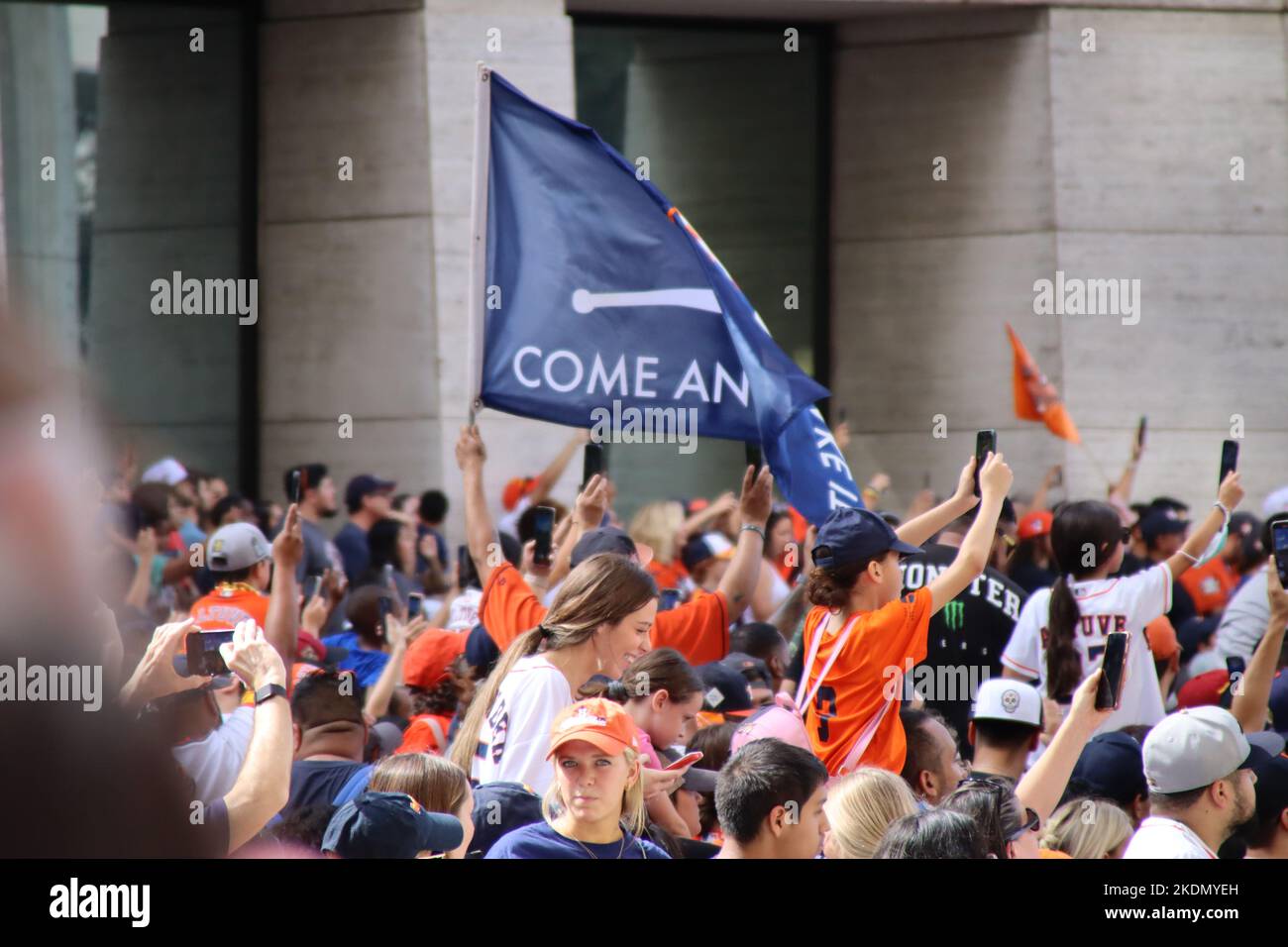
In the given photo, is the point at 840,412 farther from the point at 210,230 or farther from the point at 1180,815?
the point at 1180,815

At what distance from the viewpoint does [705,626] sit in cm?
580

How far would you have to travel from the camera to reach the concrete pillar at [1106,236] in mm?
13406

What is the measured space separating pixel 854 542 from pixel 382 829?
1.89 meters

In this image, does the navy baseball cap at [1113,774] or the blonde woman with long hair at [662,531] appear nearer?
the navy baseball cap at [1113,774]

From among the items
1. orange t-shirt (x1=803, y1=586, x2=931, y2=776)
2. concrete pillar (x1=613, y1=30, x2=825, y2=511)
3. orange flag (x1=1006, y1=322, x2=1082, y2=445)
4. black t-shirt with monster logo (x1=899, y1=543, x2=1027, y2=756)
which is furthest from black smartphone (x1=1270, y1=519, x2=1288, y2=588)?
concrete pillar (x1=613, y1=30, x2=825, y2=511)

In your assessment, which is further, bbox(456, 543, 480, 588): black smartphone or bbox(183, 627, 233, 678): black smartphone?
bbox(456, 543, 480, 588): black smartphone

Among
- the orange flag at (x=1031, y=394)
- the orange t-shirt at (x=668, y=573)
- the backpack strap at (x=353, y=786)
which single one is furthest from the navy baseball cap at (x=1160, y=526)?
the backpack strap at (x=353, y=786)

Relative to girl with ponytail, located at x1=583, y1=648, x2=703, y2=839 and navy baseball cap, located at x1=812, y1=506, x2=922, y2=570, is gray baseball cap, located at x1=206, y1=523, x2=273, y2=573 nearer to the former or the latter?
girl with ponytail, located at x1=583, y1=648, x2=703, y2=839

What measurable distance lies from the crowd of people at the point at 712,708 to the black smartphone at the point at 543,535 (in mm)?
11

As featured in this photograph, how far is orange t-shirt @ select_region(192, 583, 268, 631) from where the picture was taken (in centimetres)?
607

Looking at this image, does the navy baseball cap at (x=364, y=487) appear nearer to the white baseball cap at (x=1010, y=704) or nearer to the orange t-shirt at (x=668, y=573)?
the orange t-shirt at (x=668, y=573)

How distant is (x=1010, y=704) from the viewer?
5156 mm
